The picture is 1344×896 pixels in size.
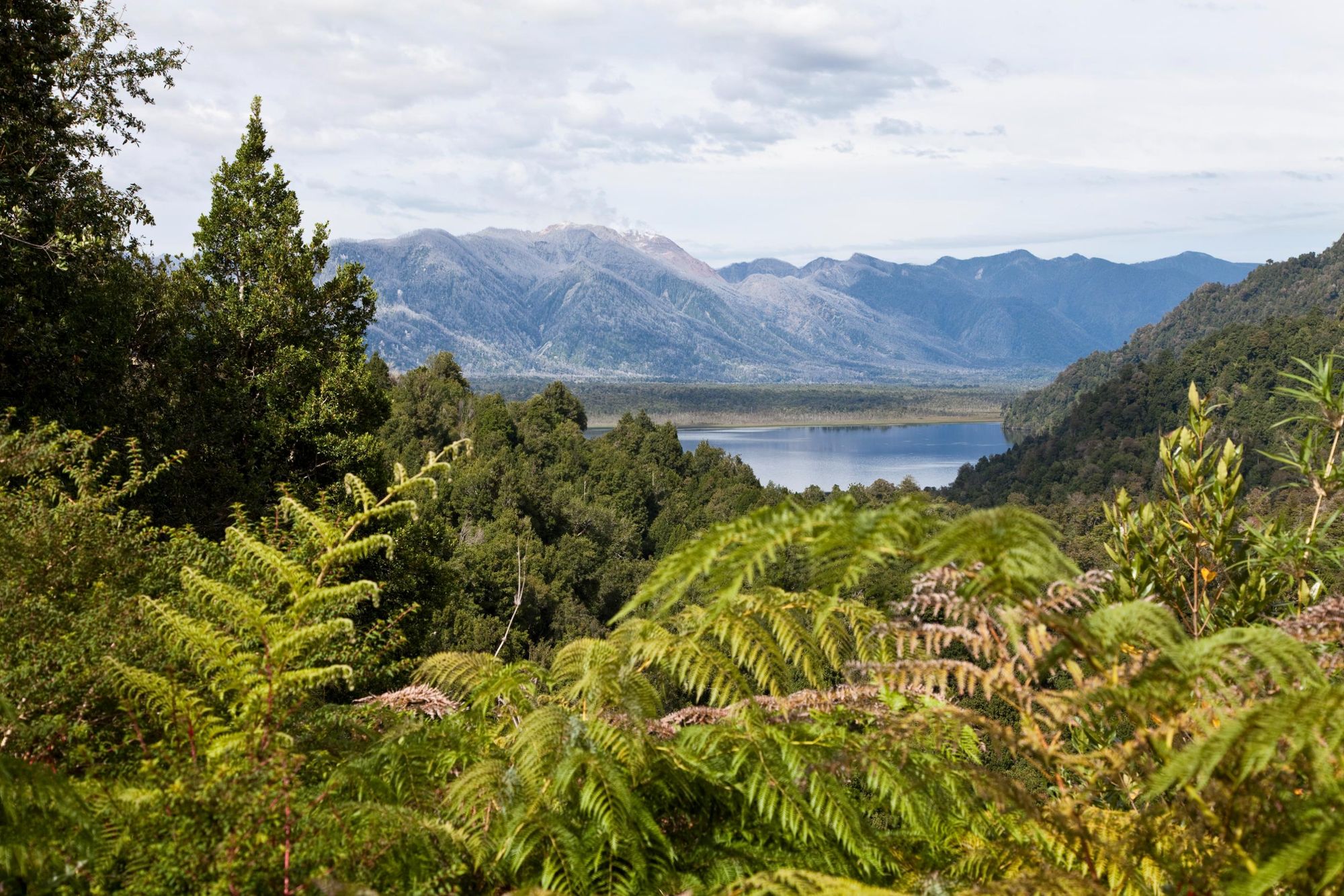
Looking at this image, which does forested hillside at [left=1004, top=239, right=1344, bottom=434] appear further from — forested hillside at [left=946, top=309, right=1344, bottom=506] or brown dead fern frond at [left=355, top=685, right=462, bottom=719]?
brown dead fern frond at [left=355, top=685, right=462, bottom=719]

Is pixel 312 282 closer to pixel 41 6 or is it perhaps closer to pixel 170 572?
pixel 41 6

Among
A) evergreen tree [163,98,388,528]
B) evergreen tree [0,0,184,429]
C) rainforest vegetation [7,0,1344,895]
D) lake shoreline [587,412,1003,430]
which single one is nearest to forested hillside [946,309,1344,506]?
evergreen tree [163,98,388,528]

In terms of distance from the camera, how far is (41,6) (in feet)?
31.9

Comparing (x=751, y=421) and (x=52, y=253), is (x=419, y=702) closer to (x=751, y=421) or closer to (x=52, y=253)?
(x=52, y=253)

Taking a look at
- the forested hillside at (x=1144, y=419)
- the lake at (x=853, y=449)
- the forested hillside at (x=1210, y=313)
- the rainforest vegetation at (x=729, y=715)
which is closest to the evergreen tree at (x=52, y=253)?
the rainforest vegetation at (x=729, y=715)

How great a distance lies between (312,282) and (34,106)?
426 centimetres

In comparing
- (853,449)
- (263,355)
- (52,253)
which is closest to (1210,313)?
(853,449)

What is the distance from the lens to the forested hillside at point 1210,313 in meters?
129

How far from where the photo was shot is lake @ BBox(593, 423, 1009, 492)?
111m

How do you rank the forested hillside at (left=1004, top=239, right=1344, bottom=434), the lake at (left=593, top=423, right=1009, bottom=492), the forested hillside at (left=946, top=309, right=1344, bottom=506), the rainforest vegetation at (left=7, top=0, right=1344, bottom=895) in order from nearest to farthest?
the rainforest vegetation at (left=7, top=0, right=1344, bottom=895) → the forested hillside at (left=946, top=309, right=1344, bottom=506) → the lake at (left=593, top=423, right=1009, bottom=492) → the forested hillside at (left=1004, top=239, right=1344, bottom=434)

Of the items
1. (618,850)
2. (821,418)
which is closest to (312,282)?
(618,850)

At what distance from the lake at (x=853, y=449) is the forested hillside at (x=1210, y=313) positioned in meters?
10.6

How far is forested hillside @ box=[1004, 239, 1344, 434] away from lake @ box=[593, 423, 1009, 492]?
419 inches

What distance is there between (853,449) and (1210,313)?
2429 inches
